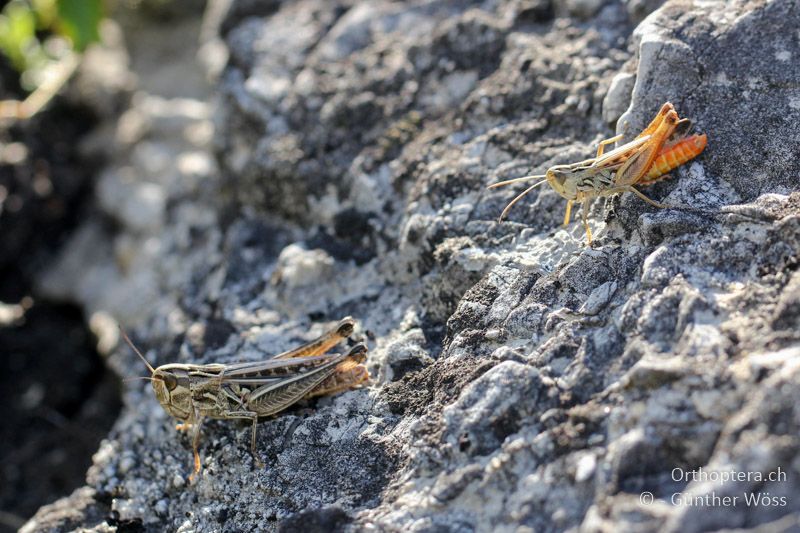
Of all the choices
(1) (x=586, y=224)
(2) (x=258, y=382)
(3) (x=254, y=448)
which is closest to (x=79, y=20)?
(2) (x=258, y=382)

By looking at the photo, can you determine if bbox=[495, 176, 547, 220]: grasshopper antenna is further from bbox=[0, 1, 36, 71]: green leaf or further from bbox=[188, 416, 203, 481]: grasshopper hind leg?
bbox=[0, 1, 36, 71]: green leaf

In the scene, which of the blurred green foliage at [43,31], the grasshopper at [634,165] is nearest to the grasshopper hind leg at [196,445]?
the grasshopper at [634,165]

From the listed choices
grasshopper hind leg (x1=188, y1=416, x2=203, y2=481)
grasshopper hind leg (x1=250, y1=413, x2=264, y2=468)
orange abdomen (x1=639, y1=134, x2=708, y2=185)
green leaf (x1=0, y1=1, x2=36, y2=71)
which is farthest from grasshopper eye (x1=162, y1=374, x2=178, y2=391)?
green leaf (x1=0, y1=1, x2=36, y2=71)

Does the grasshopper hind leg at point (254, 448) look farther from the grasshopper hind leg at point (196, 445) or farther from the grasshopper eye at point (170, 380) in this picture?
the grasshopper eye at point (170, 380)

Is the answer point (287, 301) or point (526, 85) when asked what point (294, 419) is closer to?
point (287, 301)

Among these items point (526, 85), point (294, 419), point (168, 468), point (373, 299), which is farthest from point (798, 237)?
point (168, 468)

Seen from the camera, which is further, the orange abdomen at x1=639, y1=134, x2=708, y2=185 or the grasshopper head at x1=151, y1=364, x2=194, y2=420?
the grasshopper head at x1=151, y1=364, x2=194, y2=420
